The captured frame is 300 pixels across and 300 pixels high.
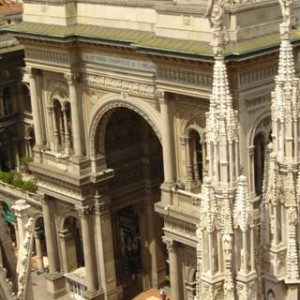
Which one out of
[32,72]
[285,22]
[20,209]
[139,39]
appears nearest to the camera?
[20,209]

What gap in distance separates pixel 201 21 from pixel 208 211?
56.7ft

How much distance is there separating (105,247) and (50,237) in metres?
4.92

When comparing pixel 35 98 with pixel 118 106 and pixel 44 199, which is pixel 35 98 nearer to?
pixel 44 199

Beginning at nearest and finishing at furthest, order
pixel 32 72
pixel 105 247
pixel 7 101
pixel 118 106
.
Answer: pixel 118 106, pixel 105 247, pixel 32 72, pixel 7 101

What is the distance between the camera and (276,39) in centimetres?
3669

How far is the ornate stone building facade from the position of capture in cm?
2086

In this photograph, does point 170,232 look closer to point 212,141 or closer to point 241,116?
point 241,116

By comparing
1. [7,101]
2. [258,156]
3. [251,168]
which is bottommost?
[7,101]

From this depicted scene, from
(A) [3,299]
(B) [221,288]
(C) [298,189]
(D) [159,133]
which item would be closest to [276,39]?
(D) [159,133]

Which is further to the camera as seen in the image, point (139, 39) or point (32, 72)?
point (32, 72)

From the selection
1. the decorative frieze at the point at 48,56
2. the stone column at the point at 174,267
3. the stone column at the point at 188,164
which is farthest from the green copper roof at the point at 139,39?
the stone column at the point at 174,267

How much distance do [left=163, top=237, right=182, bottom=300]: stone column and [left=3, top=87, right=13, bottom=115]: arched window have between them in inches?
1085

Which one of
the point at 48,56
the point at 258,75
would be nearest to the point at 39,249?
the point at 48,56

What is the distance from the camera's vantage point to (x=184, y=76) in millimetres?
37594
